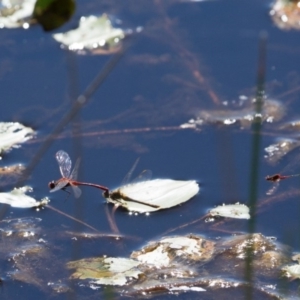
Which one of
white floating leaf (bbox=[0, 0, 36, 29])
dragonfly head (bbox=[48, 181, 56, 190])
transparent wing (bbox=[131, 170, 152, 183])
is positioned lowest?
dragonfly head (bbox=[48, 181, 56, 190])

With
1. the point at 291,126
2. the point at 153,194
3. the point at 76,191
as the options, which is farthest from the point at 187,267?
the point at 291,126

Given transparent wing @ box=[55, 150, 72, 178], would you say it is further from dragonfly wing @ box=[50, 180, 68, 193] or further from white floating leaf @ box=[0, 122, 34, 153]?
white floating leaf @ box=[0, 122, 34, 153]

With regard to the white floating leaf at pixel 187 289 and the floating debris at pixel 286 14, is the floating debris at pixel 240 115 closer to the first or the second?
the floating debris at pixel 286 14

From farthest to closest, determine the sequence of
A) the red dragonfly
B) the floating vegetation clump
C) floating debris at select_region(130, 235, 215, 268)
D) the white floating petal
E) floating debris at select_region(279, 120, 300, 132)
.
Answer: the floating vegetation clump → floating debris at select_region(279, 120, 300, 132) → the red dragonfly → floating debris at select_region(130, 235, 215, 268) → the white floating petal

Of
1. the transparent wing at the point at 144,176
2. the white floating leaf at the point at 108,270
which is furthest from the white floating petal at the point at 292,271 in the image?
the transparent wing at the point at 144,176

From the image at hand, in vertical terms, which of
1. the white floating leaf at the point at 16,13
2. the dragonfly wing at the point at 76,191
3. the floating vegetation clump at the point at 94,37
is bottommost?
the dragonfly wing at the point at 76,191

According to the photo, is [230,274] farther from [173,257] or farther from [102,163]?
[102,163]

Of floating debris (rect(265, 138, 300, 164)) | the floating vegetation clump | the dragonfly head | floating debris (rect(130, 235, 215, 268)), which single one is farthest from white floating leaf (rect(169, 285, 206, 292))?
the floating vegetation clump
